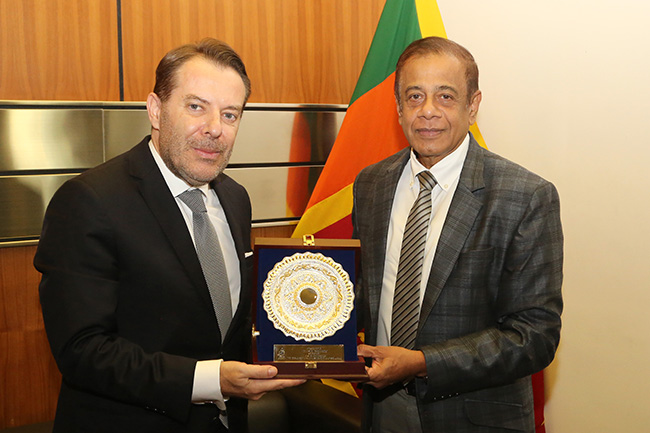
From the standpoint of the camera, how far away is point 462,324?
5.77ft

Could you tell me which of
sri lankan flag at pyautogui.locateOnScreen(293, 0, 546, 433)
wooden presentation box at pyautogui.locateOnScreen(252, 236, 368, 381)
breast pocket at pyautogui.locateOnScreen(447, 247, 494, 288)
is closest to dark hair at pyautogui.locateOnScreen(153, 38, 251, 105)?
wooden presentation box at pyautogui.locateOnScreen(252, 236, 368, 381)

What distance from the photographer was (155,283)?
5.27ft

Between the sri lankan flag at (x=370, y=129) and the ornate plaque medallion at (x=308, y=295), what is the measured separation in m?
1.35

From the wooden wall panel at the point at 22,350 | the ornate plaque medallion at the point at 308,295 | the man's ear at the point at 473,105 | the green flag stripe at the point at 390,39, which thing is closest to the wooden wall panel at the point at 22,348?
the wooden wall panel at the point at 22,350

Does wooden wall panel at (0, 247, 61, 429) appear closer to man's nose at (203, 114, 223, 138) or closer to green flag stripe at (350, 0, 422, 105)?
man's nose at (203, 114, 223, 138)

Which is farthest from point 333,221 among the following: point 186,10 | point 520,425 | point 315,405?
point 520,425

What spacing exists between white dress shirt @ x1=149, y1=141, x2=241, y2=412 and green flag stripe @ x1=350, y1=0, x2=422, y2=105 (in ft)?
4.81

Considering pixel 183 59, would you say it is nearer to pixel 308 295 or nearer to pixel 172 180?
Result: pixel 172 180

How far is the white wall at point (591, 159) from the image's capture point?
2506 millimetres

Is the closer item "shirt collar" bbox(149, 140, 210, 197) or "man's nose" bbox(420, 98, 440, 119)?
"shirt collar" bbox(149, 140, 210, 197)

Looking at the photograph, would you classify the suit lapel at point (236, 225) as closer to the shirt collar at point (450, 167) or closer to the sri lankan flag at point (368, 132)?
the shirt collar at point (450, 167)

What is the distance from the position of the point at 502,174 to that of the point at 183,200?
942 millimetres

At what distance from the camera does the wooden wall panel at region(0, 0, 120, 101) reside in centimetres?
269

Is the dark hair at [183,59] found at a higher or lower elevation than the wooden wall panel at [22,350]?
higher
